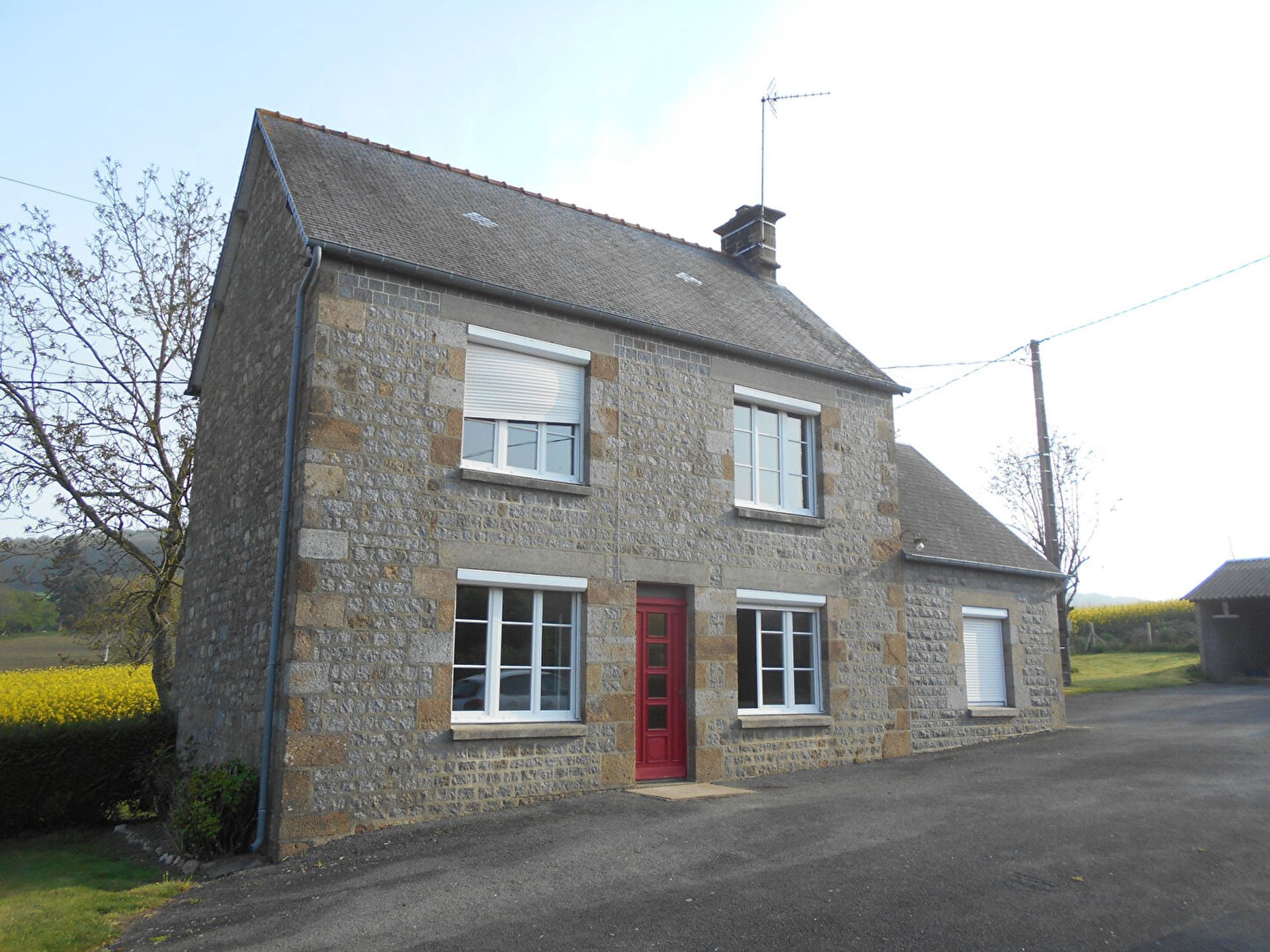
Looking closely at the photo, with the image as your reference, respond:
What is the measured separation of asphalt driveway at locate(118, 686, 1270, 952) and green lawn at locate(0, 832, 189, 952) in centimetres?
32

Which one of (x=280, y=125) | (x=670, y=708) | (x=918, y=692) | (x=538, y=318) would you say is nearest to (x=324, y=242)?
(x=538, y=318)

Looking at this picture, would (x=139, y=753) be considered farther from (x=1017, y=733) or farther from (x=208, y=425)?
(x=1017, y=733)

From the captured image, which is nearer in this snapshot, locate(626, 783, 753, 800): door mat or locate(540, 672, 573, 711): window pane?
locate(626, 783, 753, 800): door mat

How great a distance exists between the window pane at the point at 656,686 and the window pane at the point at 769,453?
3.23 meters

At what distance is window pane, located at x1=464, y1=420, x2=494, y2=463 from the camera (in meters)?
9.84

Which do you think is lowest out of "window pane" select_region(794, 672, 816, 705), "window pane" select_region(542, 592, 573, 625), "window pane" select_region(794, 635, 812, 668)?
"window pane" select_region(794, 672, 816, 705)

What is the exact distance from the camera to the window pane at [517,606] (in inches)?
382

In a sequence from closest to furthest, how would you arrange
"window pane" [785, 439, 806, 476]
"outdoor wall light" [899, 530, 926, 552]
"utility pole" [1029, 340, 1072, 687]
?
"window pane" [785, 439, 806, 476]
"outdoor wall light" [899, 530, 926, 552]
"utility pole" [1029, 340, 1072, 687]

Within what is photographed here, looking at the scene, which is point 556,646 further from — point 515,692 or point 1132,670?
point 1132,670

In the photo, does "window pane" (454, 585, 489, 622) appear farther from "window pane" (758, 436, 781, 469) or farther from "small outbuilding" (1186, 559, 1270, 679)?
"small outbuilding" (1186, 559, 1270, 679)

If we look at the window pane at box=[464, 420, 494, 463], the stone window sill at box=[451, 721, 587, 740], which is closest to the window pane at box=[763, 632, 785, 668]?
the stone window sill at box=[451, 721, 587, 740]

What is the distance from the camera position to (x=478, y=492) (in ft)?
31.5

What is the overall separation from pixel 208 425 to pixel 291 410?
467 centimetres

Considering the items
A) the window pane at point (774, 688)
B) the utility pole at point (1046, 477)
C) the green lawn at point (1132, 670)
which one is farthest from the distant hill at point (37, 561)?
the green lawn at point (1132, 670)
